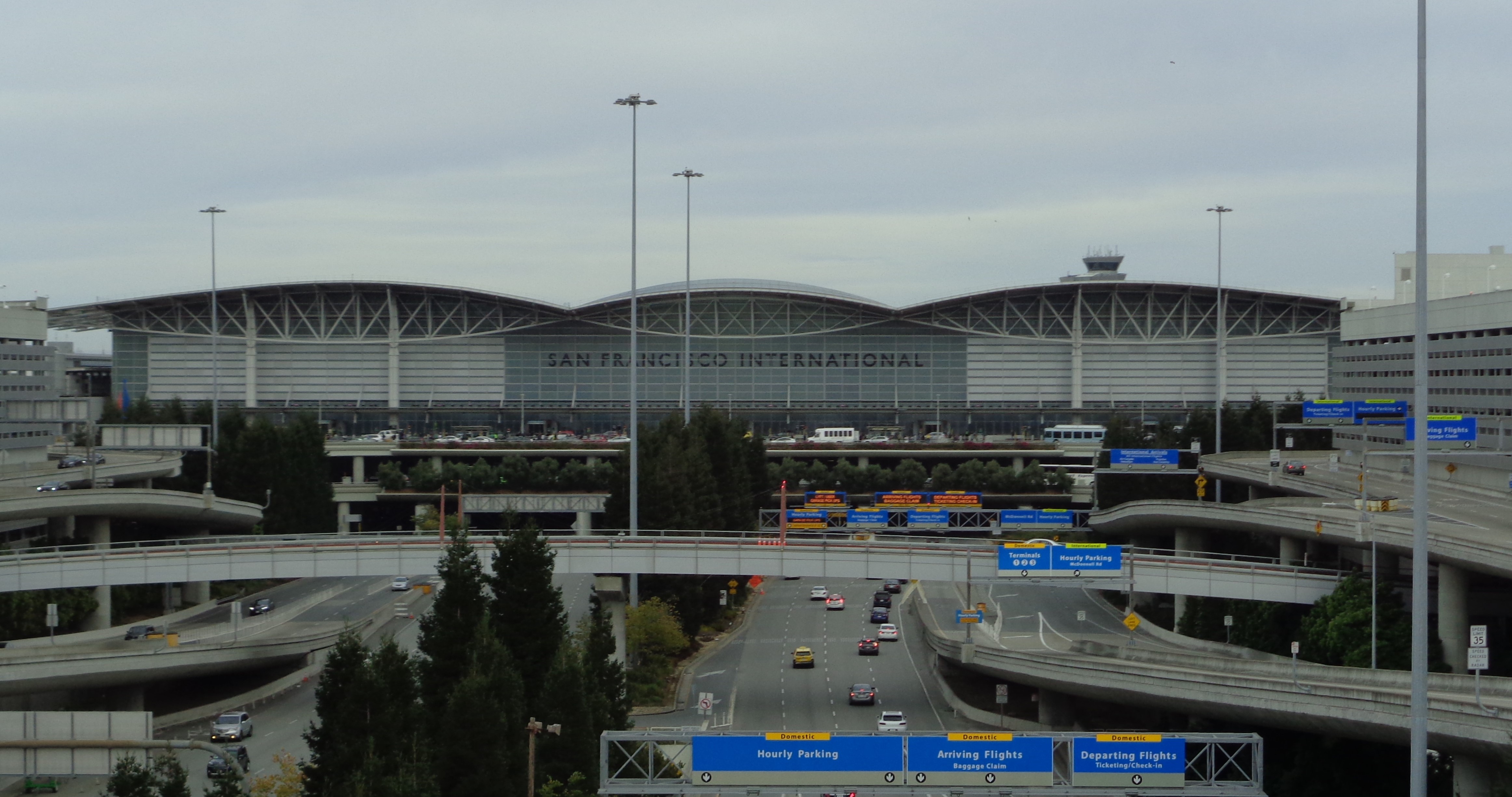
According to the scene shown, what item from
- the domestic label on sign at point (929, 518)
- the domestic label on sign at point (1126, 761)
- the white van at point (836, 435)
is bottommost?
the domestic label on sign at point (1126, 761)

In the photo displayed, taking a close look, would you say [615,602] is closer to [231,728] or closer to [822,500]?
[231,728]

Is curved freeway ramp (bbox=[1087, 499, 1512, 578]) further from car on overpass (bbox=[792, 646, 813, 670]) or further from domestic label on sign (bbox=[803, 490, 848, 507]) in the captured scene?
car on overpass (bbox=[792, 646, 813, 670])

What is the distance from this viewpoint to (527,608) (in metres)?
51.4

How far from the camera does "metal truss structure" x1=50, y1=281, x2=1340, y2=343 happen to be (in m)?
156

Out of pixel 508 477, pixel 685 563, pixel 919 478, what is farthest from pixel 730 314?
pixel 685 563

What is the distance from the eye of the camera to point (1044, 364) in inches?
6270

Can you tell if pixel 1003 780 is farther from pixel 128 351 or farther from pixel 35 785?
pixel 128 351

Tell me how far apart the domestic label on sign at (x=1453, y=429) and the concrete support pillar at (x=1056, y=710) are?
58.9ft

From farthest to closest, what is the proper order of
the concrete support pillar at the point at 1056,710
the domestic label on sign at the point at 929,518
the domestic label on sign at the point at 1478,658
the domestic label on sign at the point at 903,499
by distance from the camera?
the domestic label on sign at the point at 903,499, the domestic label on sign at the point at 929,518, the concrete support pillar at the point at 1056,710, the domestic label on sign at the point at 1478,658

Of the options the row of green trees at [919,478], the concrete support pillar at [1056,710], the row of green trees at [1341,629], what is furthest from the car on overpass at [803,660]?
the row of green trees at [919,478]

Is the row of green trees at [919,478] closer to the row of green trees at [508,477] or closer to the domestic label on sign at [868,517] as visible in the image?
the row of green trees at [508,477]

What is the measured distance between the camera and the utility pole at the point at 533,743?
109 feet

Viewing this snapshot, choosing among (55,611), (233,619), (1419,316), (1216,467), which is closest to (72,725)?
(1419,316)

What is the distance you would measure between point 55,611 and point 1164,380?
4780 inches
